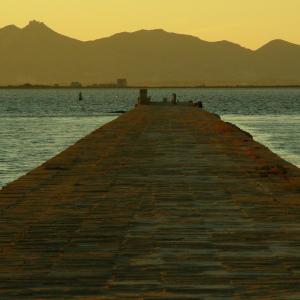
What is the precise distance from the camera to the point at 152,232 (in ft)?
41.0

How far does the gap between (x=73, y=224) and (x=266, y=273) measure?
4255mm

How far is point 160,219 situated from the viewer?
45.1 feet

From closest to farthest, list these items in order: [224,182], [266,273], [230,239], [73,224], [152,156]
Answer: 1. [266,273]
2. [230,239]
3. [73,224]
4. [224,182]
5. [152,156]

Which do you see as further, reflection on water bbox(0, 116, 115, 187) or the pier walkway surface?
reflection on water bbox(0, 116, 115, 187)

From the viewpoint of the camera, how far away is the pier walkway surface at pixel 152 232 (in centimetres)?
912

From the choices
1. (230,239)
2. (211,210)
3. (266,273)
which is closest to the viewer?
(266,273)

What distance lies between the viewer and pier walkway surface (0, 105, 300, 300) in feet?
29.9

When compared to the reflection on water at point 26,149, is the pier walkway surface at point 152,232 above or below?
above

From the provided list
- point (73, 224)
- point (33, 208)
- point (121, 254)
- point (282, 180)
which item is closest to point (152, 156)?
point (282, 180)

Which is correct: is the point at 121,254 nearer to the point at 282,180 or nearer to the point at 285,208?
the point at 285,208

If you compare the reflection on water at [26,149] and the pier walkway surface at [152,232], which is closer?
the pier walkway surface at [152,232]

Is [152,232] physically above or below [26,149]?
above

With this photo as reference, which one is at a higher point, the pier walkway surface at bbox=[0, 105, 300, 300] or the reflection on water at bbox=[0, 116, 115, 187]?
the pier walkway surface at bbox=[0, 105, 300, 300]

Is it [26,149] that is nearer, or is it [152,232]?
[152,232]
